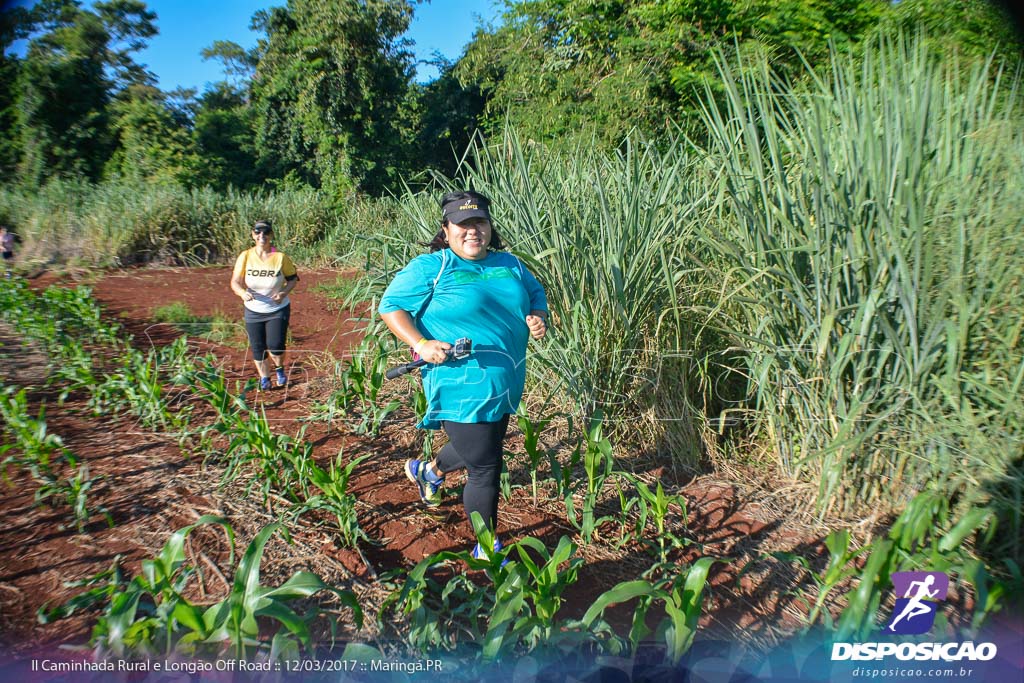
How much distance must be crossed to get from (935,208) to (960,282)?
34 cm

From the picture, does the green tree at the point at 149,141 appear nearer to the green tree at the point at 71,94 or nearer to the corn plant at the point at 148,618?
the green tree at the point at 71,94

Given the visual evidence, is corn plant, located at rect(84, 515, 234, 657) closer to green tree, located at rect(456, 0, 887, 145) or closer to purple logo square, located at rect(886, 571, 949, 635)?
purple logo square, located at rect(886, 571, 949, 635)

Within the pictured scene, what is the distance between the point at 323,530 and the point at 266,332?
2.36 metres

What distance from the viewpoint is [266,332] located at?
14.7ft

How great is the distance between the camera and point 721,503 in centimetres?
286

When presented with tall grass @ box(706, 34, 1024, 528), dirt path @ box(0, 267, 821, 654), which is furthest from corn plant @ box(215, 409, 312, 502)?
tall grass @ box(706, 34, 1024, 528)

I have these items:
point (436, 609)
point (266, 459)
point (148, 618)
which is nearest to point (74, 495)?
point (266, 459)

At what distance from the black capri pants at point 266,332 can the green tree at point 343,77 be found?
10.2 meters

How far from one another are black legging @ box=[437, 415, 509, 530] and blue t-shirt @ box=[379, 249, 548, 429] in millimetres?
48

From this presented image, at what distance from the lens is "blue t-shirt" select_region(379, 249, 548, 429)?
2277 millimetres

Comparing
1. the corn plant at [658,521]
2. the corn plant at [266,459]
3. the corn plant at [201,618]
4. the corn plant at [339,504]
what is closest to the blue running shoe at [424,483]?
the corn plant at [339,504]

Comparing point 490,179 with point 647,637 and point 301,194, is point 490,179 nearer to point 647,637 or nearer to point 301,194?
point 647,637

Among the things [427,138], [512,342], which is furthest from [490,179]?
[427,138]

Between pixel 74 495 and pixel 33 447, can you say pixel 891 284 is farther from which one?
pixel 33 447
